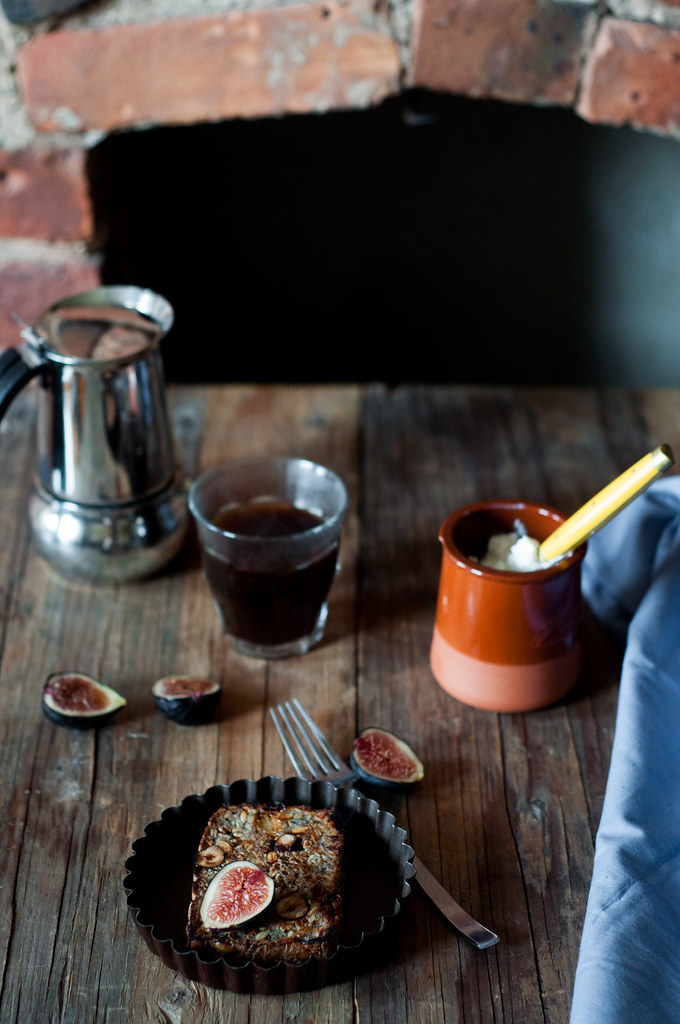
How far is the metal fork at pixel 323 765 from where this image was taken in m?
0.76

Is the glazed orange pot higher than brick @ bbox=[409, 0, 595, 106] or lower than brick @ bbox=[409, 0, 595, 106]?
lower

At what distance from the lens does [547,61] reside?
1220 mm

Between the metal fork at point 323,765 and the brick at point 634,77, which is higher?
the brick at point 634,77

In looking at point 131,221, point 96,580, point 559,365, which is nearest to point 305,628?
point 96,580

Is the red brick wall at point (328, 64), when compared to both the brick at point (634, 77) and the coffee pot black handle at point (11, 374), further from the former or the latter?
the coffee pot black handle at point (11, 374)

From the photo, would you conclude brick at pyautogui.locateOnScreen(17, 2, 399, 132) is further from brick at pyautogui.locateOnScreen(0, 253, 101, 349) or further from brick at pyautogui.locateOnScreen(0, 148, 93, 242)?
brick at pyautogui.locateOnScreen(0, 253, 101, 349)

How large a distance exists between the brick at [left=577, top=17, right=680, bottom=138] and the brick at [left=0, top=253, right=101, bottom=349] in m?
0.71

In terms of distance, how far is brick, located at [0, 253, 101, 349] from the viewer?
54.4 inches

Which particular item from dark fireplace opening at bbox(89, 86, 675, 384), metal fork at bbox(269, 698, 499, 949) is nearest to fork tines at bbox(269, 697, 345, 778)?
metal fork at bbox(269, 698, 499, 949)

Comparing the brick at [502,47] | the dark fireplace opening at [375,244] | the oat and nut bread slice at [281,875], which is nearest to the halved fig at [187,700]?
the oat and nut bread slice at [281,875]

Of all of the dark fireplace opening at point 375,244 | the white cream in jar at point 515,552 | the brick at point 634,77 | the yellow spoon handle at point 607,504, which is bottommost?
the dark fireplace opening at point 375,244

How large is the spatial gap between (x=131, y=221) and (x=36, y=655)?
0.95 metres

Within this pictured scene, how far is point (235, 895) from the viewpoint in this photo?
0.72 metres

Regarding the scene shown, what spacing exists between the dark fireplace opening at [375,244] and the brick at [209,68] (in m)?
0.48
